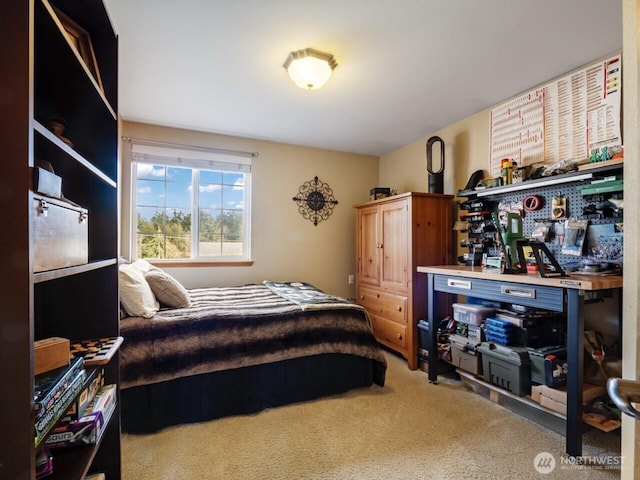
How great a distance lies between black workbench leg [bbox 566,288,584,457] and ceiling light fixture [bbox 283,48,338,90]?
190 cm

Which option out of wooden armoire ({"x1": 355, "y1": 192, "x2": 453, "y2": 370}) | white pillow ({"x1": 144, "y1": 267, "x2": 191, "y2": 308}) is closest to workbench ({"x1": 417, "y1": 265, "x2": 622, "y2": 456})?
wooden armoire ({"x1": 355, "y1": 192, "x2": 453, "y2": 370})

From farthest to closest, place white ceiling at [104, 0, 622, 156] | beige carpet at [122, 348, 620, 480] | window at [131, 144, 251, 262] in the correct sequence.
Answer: window at [131, 144, 251, 262] < white ceiling at [104, 0, 622, 156] < beige carpet at [122, 348, 620, 480]

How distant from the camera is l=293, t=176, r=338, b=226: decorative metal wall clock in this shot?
3.88 meters

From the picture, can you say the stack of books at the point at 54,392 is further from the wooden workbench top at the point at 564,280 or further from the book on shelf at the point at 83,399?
the wooden workbench top at the point at 564,280

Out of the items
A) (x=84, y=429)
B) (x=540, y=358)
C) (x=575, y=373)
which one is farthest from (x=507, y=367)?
(x=84, y=429)

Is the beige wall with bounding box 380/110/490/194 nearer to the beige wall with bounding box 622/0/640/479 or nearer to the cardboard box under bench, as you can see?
the cardboard box under bench

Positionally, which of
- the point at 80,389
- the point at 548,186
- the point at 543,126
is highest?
the point at 543,126

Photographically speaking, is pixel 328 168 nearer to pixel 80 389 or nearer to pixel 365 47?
pixel 365 47

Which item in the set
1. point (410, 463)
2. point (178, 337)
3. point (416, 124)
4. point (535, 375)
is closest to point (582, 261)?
point (535, 375)

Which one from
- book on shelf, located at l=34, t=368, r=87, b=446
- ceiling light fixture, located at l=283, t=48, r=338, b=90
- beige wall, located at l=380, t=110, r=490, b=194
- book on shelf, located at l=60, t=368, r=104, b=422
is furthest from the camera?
beige wall, located at l=380, t=110, r=490, b=194

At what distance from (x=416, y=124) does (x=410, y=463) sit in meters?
2.83

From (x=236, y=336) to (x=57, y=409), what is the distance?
1282 millimetres

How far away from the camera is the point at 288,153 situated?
381cm

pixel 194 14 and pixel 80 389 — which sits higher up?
pixel 194 14
